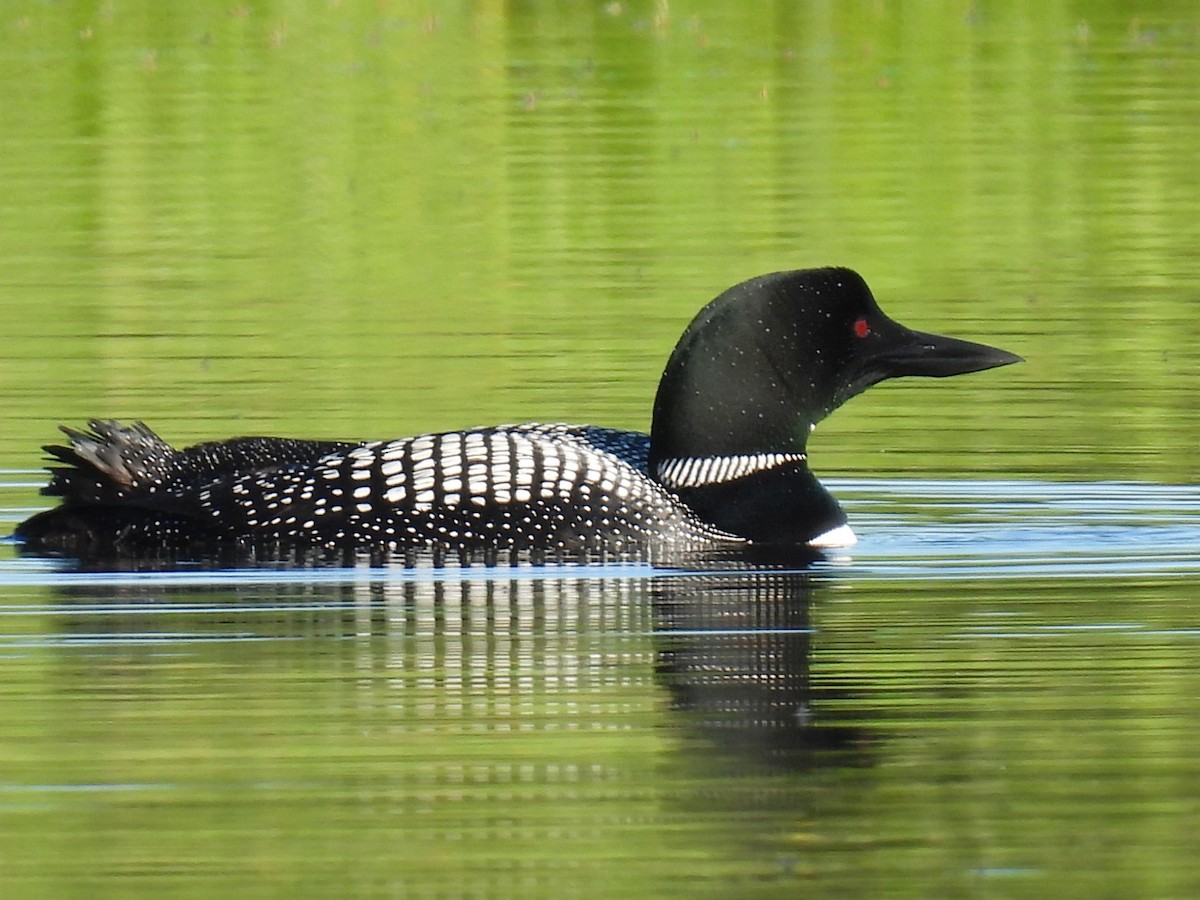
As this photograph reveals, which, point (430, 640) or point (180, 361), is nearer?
point (430, 640)

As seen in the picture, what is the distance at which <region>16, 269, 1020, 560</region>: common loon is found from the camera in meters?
8.34

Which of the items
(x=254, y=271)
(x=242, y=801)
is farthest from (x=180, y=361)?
(x=242, y=801)

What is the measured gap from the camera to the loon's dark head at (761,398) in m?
8.59

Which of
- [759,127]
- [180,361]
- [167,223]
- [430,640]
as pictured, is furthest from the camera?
[759,127]

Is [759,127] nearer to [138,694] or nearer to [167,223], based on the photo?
[167,223]

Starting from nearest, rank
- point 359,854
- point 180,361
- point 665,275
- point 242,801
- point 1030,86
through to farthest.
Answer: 1. point 359,854
2. point 242,801
3. point 180,361
4. point 665,275
5. point 1030,86

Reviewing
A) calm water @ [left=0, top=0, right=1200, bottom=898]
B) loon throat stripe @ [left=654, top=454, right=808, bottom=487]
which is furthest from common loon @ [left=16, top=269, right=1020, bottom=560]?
calm water @ [left=0, top=0, right=1200, bottom=898]

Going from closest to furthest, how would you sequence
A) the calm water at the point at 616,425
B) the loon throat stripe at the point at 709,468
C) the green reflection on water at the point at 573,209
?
1. the calm water at the point at 616,425
2. the loon throat stripe at the point at 709,468
3. the green reflection on water at the point at 573,209

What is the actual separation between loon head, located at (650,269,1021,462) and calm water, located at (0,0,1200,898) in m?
0.46

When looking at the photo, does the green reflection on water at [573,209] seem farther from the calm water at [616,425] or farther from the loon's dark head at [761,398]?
the loon's dark head at [761,398]

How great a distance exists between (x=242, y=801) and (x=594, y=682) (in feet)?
3.96

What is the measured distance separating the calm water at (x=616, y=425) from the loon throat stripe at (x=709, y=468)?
403 mm

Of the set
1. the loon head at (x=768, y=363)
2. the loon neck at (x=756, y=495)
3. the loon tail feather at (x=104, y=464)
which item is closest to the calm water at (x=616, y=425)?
the loon neck at (x=756, y=495)

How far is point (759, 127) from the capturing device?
20.8 metres
